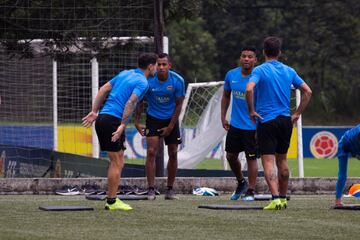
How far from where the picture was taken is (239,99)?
15.1 metres

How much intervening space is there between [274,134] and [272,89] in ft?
1.73

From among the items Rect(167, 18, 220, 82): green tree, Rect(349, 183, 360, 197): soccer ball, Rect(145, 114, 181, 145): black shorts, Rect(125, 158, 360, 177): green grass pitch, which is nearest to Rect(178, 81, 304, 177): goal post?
Rect(125, 158, 360, 177): green grass pitch

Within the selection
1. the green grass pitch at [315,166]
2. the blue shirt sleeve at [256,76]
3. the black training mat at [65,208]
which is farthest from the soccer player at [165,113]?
the green grass pitch at [315,166]

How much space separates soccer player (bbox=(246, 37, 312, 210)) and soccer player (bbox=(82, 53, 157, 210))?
132 centimetres

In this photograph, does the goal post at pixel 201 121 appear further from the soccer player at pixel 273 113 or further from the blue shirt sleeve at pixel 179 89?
the soccer player at pixel 273 113

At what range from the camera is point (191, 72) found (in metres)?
56.3

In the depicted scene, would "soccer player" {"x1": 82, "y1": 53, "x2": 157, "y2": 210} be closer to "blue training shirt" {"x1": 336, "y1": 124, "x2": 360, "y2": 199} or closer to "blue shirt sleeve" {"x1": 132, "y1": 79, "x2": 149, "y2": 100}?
"blue shirt sleeve" {"x1": 132, "y1": 79, "x2": 149, "y2": 100}

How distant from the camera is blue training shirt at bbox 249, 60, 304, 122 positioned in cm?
1294

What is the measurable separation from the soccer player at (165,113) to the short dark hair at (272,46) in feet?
8.36

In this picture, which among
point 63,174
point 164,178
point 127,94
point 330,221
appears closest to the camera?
point 330,221

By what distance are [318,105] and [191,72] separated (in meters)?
13.6

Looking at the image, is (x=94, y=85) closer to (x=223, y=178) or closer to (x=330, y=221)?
(x=223, y=178)

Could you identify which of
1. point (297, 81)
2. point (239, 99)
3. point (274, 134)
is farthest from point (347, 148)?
point (239, 99)

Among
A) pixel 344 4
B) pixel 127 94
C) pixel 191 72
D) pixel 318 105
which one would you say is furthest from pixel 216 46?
pixel 127 94
